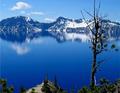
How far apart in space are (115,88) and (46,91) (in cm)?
781

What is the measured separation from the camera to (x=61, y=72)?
186 m

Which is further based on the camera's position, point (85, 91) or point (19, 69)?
point (19, 69)

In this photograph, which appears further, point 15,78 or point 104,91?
point 15,78

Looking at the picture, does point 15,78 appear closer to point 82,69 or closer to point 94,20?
point 82,69

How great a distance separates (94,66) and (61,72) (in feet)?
522

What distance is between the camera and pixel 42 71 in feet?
621

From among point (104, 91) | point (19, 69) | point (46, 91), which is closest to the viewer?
point (104, 91)

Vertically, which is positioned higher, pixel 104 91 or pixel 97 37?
pixel 97 37

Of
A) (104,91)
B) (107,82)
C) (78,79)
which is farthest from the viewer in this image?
(78,79)

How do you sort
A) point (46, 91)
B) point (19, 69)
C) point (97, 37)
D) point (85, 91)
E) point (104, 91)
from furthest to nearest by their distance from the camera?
point (19, 69), point (46, 91), point (97, 37), point (104, 91), point (85, 91)

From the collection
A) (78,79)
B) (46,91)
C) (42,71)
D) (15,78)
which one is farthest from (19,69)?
(46,91)

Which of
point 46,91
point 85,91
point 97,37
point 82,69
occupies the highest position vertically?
point 97,37

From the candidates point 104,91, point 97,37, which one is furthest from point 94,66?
point 104,91

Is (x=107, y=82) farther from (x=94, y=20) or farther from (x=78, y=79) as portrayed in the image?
(x=78, y=79)
